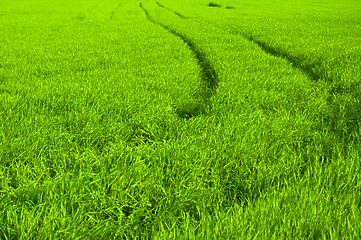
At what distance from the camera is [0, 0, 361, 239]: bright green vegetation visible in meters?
1.47

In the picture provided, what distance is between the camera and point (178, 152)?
2.14 meters

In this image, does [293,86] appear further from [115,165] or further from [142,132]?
[115,165]

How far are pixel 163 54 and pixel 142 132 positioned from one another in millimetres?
4350

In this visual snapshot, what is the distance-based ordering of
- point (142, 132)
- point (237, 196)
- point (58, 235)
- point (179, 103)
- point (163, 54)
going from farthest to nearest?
point (163, 54)
point (179, 103)
point (142, 132)
point (237, 196)
point (58, 235)

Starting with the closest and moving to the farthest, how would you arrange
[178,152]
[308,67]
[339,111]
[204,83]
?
1. [178,152]
2. [339,111]
3. [204,83]
4. [308,67]

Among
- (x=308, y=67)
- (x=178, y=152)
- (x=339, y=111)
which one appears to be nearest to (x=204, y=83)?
(x=339, y=111)

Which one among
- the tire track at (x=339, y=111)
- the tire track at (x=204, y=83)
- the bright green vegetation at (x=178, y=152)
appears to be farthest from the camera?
the tire track at (x=204, y=83)

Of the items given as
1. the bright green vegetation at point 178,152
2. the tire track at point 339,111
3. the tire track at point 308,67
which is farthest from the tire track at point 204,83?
the tire track at point 308,67

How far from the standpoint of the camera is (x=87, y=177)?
1815 millimetres

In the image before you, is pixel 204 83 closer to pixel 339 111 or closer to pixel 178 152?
pixel 339 111

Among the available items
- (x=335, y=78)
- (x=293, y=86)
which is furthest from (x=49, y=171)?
(x=335, y=78)

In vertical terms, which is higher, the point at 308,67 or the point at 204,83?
the point at 308,67

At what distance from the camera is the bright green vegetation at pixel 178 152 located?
1.47m

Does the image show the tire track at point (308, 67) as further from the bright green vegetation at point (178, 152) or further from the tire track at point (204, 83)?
the tire track at point (204, 83)
